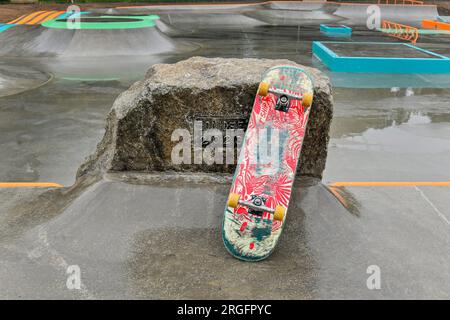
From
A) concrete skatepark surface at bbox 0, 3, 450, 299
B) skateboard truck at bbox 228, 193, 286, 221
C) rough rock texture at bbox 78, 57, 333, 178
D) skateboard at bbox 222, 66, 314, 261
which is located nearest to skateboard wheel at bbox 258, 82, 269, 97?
skateboard at bbox 222, 66, 314, 261

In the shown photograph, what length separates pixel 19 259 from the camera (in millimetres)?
3545

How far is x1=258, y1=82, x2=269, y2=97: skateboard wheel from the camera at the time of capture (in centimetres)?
425

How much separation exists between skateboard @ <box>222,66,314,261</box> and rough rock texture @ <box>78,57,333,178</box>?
10.7 inches

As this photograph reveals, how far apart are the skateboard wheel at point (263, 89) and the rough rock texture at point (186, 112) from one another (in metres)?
0.21

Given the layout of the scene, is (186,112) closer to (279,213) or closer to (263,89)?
(263,89)

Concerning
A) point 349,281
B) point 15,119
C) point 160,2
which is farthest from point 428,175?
point 160,2

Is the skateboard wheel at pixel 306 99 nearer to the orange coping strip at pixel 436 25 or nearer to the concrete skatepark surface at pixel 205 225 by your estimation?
the concrete skatepark surface at pixel 205 225

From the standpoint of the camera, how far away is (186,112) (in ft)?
14.9

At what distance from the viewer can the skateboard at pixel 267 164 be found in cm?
353

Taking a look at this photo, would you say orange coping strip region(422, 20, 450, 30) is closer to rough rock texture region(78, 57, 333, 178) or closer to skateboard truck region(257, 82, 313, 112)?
rough rock texture region(78, 57, 333, 178)

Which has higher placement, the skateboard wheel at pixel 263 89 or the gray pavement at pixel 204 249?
the skateboard wheel at pixel 263 89

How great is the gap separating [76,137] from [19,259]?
13.3 feet

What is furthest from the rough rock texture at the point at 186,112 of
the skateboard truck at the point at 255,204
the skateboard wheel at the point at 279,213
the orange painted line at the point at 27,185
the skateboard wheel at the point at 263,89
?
the skateboard wheel at the point at 279,213
